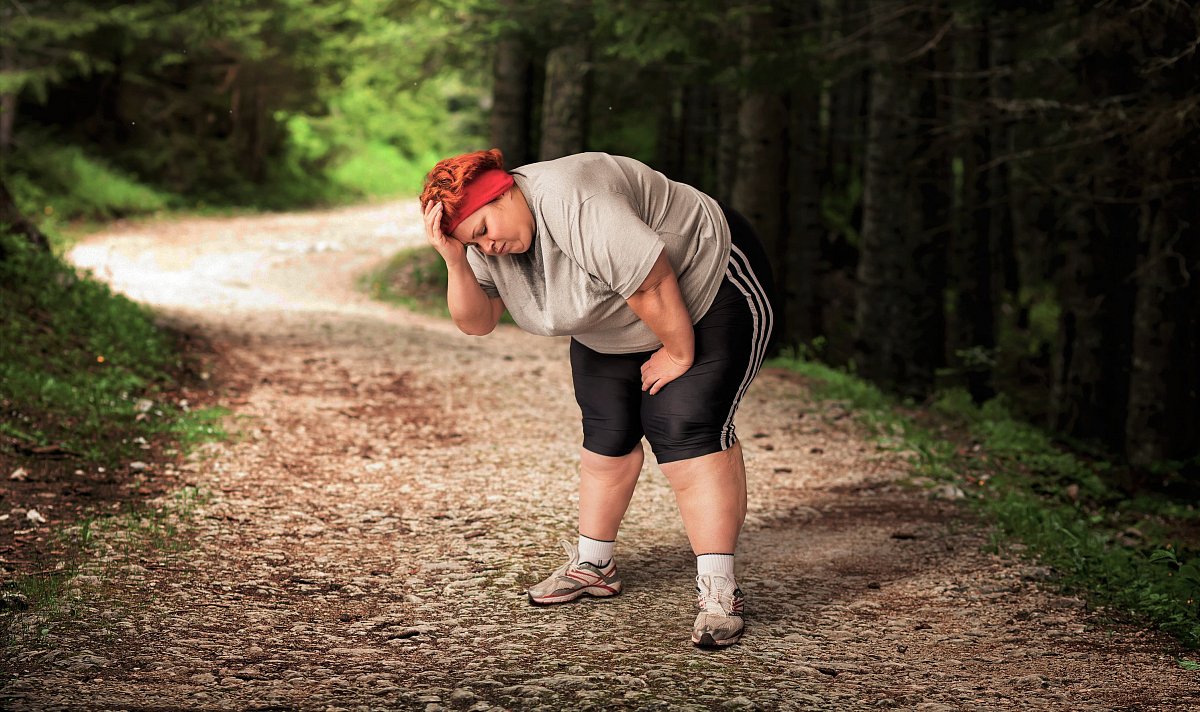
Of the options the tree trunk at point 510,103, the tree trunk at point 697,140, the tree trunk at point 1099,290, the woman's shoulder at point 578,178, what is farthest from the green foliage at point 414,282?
the woman's shoulder at point 578,178

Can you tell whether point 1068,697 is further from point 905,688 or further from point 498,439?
point 498,439

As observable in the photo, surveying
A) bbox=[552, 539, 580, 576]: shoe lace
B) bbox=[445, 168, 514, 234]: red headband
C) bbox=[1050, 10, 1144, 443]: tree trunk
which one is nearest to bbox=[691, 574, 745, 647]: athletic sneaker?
bbox=[552, 539, 580, 576]: shoe lace

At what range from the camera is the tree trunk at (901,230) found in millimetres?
10820

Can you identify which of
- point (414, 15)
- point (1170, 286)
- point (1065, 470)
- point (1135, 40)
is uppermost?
point (414, 15)

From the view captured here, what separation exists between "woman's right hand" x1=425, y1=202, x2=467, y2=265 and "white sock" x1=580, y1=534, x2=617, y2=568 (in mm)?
1314

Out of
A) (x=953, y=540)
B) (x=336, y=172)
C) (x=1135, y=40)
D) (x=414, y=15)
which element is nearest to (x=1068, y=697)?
(x=953, y=540)

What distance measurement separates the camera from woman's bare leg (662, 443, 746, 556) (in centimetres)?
393

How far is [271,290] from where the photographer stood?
1527 cm

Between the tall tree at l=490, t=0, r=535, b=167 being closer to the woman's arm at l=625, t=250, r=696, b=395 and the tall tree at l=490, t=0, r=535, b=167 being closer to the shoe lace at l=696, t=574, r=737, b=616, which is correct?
the woman's arm at l=625, t=250, r=696, b=395

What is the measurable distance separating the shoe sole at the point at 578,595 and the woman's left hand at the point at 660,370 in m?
0.93

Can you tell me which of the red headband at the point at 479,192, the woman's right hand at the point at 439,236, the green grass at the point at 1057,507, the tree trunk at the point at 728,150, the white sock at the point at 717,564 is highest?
the tree trunk at the point at 728,150

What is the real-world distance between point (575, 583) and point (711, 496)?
74 cm

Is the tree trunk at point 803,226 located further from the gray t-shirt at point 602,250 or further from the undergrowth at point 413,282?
the gray t-shirt at point 602,250

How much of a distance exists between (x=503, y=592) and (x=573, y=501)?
1550mm
